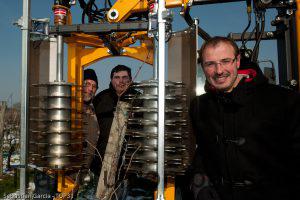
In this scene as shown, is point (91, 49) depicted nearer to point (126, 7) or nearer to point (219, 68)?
point (126, 7)

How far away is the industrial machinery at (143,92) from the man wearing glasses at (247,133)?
399 mm

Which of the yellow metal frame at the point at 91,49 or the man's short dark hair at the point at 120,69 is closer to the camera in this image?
the yellow metal frame at the point at 91,49

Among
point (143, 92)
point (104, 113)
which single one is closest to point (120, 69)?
point (104, 113)

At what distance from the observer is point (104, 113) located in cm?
473

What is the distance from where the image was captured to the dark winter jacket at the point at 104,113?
4.45 metres

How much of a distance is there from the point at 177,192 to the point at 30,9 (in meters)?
2.14

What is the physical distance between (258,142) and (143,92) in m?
1.14

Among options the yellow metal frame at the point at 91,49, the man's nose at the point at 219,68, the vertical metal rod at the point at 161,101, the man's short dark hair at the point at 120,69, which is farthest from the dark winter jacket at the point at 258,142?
the man's short dark hair at the point at 120,69

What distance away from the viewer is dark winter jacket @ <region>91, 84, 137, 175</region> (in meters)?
4.45

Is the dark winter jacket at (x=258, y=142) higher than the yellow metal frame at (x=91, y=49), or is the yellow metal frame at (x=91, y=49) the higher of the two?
the yellow metal frame at (x=91, y=49)

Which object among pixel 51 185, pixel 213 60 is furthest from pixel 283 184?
pixel 51 185

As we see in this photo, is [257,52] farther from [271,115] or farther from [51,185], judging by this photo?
[51,185]

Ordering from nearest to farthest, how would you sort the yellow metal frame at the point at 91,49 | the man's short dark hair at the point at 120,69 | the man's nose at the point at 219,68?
the man's nose at the point at 219,68 < the yellow metal frame at the point at 91,49 < the man's short dark hair at the point at 120,69

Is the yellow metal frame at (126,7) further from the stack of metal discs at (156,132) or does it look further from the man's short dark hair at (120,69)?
the stack of metal discs at (156,132)
